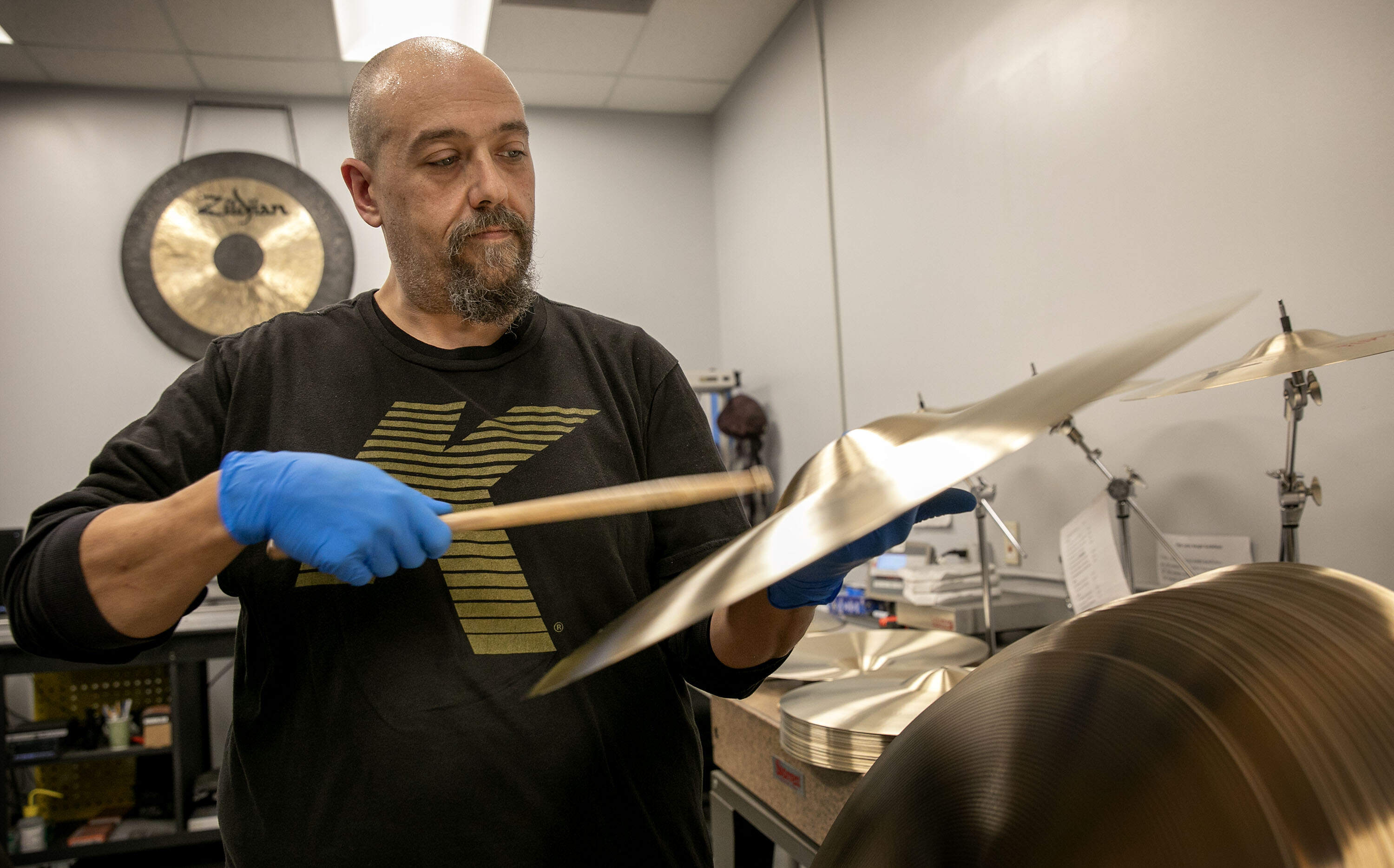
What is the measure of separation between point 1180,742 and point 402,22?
3.78 m

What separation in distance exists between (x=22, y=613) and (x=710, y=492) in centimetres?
61

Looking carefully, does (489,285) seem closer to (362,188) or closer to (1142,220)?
(362,188)

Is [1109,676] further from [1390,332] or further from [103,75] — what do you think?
[103,75]

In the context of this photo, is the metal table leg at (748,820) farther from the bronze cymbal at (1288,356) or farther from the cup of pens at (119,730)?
the cup of pens at (119,730)

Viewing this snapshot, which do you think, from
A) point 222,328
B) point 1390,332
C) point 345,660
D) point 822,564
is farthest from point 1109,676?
point 222,328

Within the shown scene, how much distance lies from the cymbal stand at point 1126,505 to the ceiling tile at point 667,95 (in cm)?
270

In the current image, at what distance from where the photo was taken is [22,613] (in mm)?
767

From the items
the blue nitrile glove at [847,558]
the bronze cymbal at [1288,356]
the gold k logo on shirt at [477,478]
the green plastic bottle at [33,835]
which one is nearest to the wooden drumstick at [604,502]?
the blue nitrile glove at [847,558]

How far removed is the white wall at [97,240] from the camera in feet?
11.6

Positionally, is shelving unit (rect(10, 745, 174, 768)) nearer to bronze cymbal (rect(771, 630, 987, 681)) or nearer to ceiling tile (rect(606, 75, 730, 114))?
bronze cymbal (rect(771, 630, 987, 681))

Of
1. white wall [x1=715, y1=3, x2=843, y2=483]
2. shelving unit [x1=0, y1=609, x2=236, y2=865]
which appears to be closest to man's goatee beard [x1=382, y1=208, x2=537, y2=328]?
white wall [x1=715, y1=3, x2=843, y2=483]

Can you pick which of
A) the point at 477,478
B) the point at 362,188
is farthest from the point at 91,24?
the point at 477,478

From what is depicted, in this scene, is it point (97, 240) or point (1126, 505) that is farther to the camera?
point (97, 240)

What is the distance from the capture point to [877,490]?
1.01 ft
